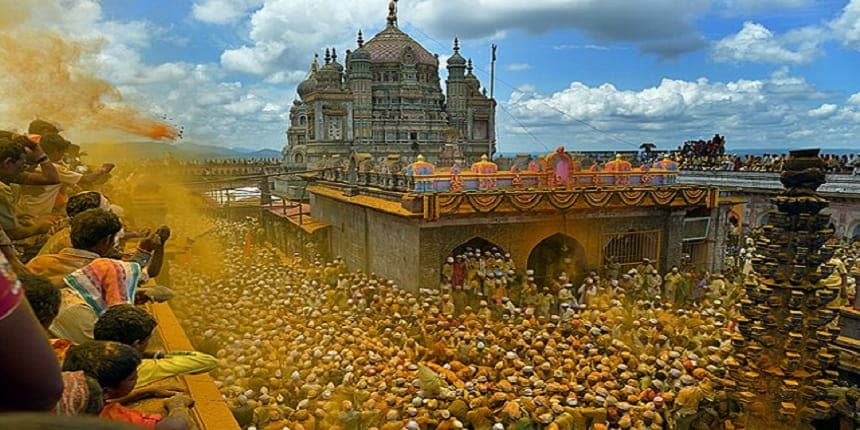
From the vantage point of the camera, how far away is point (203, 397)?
3.55 metres

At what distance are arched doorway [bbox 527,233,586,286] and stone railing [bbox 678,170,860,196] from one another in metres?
13.0

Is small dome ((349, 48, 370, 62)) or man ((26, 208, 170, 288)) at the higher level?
small dome ((349, 48, 370, 62))

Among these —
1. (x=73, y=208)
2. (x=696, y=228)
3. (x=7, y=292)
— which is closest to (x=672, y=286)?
(x=696, y=228)

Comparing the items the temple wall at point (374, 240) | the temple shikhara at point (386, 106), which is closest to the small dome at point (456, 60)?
the temple shikhara at point (386, 106)

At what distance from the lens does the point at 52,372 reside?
1300 millimetres

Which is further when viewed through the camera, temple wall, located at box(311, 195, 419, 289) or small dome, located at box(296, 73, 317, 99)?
small dome, located at box(296, 73, 317, 99)

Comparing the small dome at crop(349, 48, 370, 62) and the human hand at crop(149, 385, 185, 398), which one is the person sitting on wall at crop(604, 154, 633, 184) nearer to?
the human hand at crop(149, 385, 185, 398)

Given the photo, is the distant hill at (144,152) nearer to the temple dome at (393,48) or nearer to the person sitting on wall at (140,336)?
the person sitting on wall at (140,336)

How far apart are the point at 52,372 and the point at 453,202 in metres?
11.3

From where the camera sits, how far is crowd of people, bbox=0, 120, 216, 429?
1257 millimetres

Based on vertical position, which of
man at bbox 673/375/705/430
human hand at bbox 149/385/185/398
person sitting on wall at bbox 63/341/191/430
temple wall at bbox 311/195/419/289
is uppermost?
person sitting on wall at bbox 63/341/191/430

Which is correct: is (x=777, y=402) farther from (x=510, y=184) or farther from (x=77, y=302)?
(x=510, y=184)

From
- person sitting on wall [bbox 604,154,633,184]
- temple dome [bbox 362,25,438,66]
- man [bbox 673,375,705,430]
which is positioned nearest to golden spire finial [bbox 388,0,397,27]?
temple dome [bbox 362,25,438,66]

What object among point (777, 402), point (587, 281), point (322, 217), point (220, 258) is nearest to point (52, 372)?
point (777, 402)
